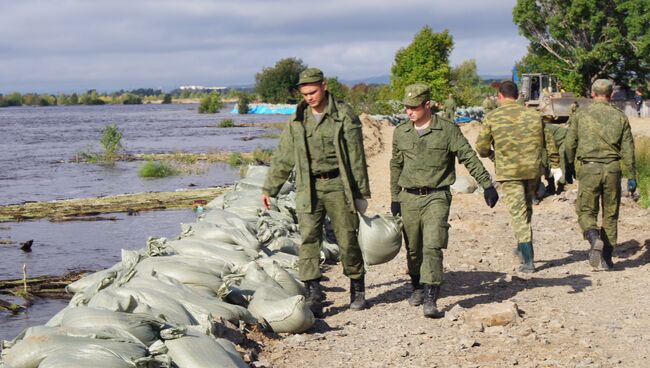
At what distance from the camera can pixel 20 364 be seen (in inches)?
158

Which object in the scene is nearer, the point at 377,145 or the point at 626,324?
the point at 626,324

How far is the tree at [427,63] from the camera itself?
4447cm

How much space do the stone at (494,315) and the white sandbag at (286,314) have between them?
3.27ft

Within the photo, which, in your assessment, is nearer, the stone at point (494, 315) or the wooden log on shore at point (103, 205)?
the stone at point (494, 315)

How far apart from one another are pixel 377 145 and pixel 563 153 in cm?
1709

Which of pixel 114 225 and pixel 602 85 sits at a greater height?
pixel 602 85

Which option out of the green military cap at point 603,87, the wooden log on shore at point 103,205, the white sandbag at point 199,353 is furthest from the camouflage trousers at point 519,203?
the wooden log on shore at point 103,205

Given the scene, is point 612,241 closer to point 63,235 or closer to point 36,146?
point 63,235

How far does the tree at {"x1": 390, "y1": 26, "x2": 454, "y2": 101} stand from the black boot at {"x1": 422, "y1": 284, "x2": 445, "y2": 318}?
38.1 meters

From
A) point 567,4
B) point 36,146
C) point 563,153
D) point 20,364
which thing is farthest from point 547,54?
point 20,364

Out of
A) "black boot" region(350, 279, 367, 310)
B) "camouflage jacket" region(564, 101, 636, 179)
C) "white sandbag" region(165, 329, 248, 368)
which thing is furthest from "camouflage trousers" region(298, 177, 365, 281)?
"camouflage jacket" region(564, 101, 636, 179)

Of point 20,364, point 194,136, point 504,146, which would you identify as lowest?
point 194,136

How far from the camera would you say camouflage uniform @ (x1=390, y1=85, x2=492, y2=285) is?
604 centimetres

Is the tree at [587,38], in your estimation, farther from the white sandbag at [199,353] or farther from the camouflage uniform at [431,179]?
the white sandbag at [199,353]
